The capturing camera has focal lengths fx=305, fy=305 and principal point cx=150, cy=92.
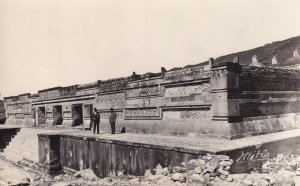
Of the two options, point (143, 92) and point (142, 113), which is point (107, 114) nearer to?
point (142, 113)

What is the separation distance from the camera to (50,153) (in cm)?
1265

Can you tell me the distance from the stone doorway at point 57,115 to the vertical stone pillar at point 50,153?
263 inches

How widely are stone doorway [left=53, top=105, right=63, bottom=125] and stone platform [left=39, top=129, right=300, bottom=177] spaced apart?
653 cm

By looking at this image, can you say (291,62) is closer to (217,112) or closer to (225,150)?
(217,112)

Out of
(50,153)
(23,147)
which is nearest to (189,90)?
(50,153)

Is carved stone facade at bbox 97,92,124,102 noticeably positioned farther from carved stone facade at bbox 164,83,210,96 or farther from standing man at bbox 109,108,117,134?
carved stone facade at bbox 164,83,210,96

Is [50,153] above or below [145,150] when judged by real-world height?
below

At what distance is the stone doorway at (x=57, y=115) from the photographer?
1964cm

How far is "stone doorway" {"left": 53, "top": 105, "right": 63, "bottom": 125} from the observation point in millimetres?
19641

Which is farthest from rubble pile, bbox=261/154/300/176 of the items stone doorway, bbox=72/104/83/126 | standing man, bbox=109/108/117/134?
stone doorway, bbox=72/104/83/126

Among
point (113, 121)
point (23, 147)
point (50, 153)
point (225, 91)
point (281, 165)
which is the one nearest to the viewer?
point (281, 165)

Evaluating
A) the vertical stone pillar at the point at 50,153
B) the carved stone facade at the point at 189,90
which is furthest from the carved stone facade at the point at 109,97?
the carved stone facade at the point at 189,90

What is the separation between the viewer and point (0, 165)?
53.3ft

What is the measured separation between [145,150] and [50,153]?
575cm
